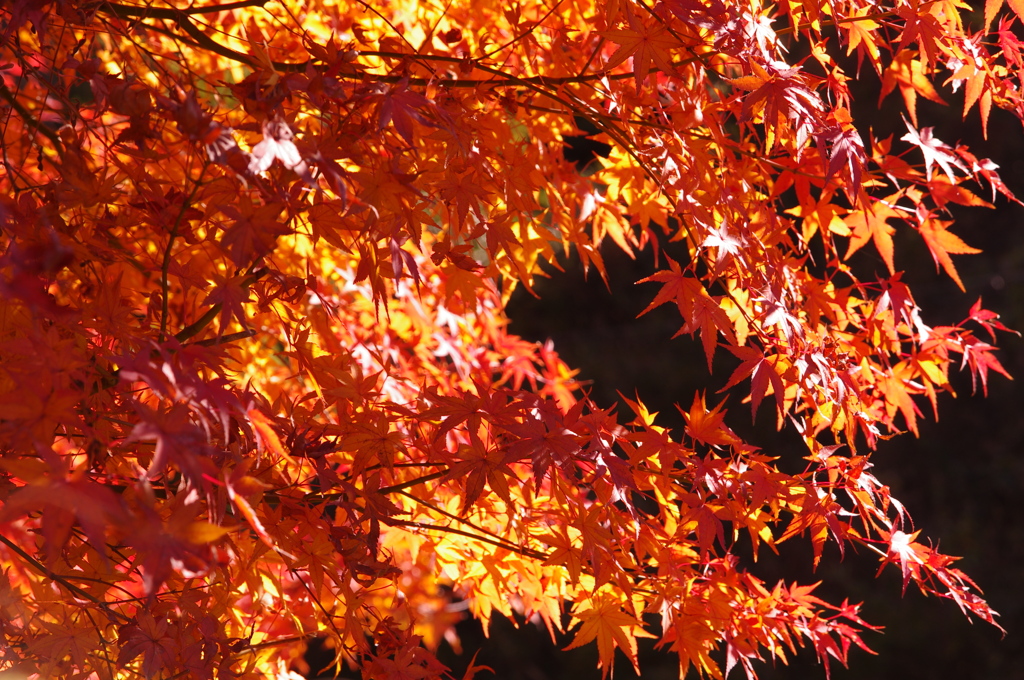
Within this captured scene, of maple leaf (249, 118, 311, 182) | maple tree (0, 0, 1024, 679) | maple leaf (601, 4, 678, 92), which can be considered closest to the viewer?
maple leaf (249, 118, 311, 182)

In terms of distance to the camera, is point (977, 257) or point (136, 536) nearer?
point (136, 536)

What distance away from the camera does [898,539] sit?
1.35 metres

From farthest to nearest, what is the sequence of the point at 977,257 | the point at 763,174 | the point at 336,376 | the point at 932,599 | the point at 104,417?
the point at 977,257
the point at 932,599
the point at 763,174
the point at 336,376
the point at 104,417

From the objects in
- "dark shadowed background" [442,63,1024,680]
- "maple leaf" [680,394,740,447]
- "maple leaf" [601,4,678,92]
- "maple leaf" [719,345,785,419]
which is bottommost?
"dark shadowed background" [442,63,1024,680]

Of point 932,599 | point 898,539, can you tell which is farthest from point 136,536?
point 932,599

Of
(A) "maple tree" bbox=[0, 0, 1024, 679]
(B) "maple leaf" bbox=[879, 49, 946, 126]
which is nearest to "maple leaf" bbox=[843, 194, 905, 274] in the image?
(A) "maple tree" bbox=[0, 0, 1024, 679]

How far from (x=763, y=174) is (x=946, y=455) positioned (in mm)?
4445

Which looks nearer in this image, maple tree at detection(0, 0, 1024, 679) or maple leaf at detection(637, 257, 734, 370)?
maple tree at detection(0, 0, 1024, 679)

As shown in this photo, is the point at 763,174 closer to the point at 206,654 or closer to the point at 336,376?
the point at 336,376

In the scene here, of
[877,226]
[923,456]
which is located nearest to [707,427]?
[877,226]

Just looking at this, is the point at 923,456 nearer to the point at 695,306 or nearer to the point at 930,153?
the point at 930,153

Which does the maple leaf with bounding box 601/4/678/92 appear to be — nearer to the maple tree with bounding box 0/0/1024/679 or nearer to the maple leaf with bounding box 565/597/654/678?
the maple tree with bounding box 0/0/1024/679

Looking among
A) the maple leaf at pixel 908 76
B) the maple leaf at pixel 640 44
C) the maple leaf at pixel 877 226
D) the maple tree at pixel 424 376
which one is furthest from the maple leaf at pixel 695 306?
the maple leaf at pixel 908 76

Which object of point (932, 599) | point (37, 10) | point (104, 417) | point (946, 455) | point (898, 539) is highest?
point (37, 10)
